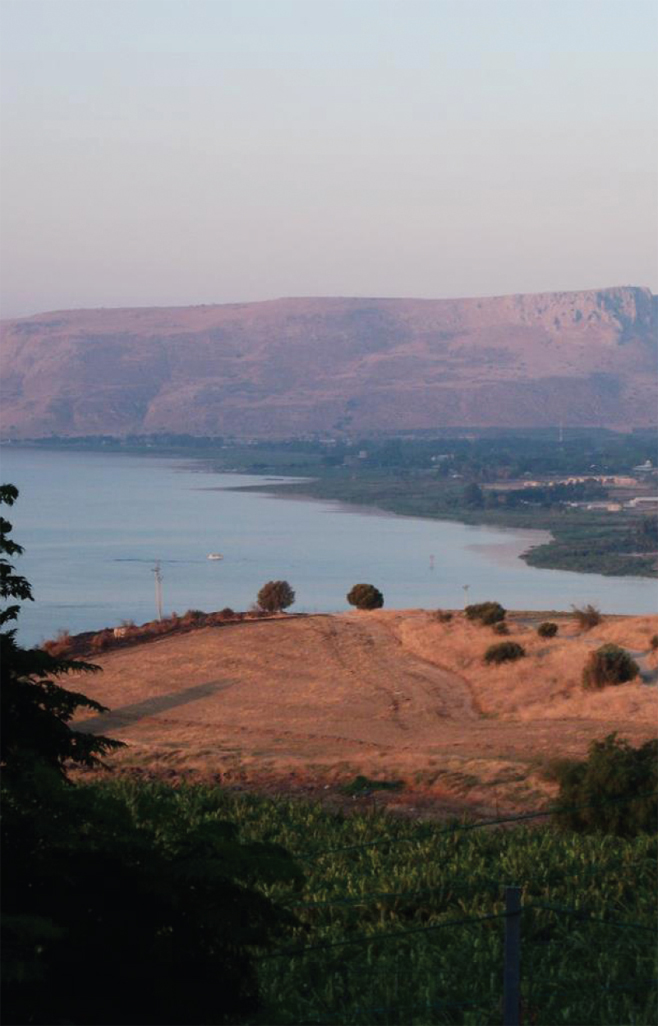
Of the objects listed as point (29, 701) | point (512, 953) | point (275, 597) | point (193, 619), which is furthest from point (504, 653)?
point (512, 953)

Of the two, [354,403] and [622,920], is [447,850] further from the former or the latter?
[354,403]

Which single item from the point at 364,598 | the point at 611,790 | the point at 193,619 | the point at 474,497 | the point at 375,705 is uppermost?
the point at 611,790

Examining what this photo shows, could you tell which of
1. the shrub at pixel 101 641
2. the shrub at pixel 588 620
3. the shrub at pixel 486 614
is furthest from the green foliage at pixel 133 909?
the shrub at pixel 101 641

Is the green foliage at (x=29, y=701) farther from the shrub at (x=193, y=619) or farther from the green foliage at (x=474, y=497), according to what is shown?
the green foliage at (x=474, y=497)

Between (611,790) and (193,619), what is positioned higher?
(611,790)

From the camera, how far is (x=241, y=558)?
221 ft

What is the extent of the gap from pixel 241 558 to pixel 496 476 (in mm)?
52002

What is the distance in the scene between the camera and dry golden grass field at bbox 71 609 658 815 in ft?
58.4

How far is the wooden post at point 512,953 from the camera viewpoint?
4.46 m

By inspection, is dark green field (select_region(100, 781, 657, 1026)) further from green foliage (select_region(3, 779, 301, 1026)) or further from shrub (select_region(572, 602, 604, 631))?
shrub (select_region(572, 602, 604, 631))

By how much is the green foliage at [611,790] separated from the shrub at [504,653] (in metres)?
12.3

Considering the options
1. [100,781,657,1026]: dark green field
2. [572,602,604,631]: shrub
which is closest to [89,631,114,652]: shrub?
[572,602,604,631]: shrub

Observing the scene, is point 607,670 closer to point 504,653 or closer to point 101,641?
point 504,653

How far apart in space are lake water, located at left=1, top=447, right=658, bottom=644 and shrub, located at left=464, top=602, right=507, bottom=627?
1467cm
